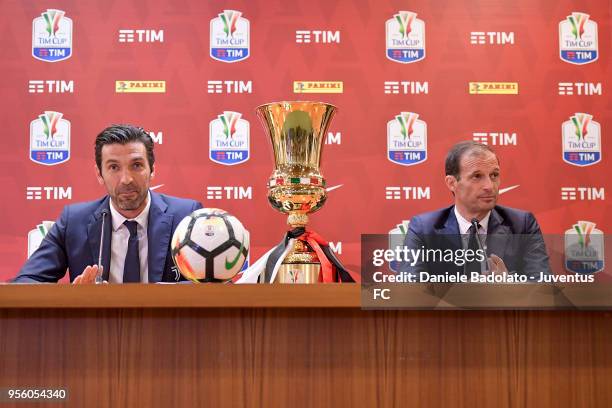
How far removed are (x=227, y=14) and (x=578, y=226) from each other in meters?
1.74

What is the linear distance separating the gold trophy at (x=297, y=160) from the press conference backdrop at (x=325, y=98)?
5.00 feet

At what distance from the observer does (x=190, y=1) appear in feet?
9.95

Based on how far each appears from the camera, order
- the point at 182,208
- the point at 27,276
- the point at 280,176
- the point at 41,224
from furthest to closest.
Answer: the point at 41,224 < the point at 182,208 < the point at 27,276 < the point at 280,176

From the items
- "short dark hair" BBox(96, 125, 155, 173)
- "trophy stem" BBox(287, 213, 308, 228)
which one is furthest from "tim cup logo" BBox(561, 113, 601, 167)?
"trophy stem" BBox(287, 213, 308, 228)

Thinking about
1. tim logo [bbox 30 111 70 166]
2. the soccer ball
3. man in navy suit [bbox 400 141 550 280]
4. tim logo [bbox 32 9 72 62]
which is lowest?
the soccer ball

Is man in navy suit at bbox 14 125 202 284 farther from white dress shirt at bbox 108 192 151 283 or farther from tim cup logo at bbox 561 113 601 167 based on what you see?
tim cup logo at bbox 561 113 601 167

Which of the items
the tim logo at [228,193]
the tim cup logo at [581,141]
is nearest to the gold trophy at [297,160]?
the tim logo at [228,193]

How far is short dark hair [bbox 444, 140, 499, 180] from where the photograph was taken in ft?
8.85

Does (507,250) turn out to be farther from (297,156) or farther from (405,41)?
(405,41)

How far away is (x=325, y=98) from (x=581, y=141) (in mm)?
1106

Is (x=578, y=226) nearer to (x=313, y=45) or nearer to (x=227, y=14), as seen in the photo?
(x=313, y=45)

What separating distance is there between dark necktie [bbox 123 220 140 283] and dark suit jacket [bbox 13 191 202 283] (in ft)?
0.15

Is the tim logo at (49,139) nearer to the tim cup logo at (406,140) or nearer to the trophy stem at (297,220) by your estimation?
A: the tim cup logo at (406,140)

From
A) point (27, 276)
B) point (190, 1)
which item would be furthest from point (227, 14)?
point (27, 276)
